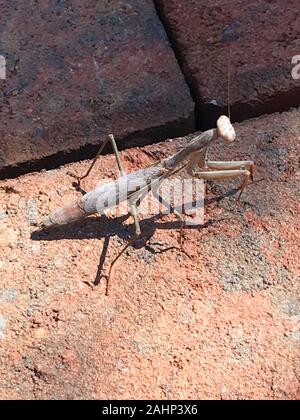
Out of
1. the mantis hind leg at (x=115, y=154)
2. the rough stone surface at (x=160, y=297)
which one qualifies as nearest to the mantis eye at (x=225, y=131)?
the rough stone surface at (x=160, y=297)

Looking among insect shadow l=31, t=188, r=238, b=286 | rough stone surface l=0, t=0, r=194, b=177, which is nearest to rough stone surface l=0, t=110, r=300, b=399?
insect shadow l=31, t=188, r=238, b=286

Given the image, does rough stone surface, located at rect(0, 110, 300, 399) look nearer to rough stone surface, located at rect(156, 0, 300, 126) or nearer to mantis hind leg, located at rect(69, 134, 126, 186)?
mantis hind leg, located at rect(69, 134, 126, 186)

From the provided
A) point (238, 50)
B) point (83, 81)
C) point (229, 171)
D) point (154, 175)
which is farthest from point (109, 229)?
point (238, 50)

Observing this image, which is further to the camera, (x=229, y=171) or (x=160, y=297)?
(x=229, y=171)

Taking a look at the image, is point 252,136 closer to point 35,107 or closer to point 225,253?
point 225,253

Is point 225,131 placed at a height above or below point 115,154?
above

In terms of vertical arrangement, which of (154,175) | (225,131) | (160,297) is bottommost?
(160,297)

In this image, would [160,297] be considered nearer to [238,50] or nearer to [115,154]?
[115,154]

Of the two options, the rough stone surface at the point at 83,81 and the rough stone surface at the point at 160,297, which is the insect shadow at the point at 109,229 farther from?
the rough stone surface at the point at 83,81

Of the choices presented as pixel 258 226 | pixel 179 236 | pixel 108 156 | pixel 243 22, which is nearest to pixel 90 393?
pixel 179 236
